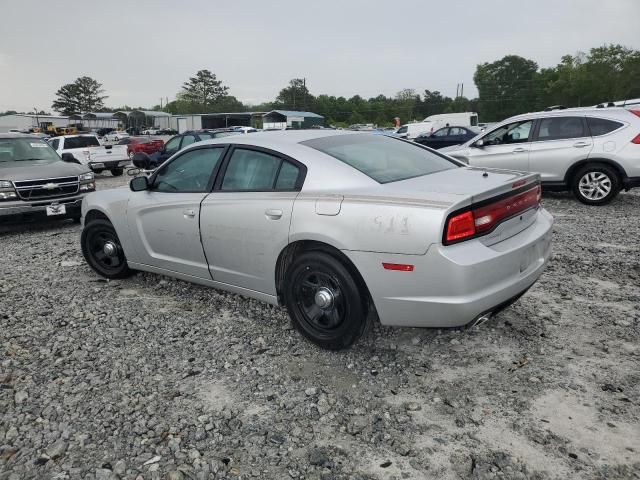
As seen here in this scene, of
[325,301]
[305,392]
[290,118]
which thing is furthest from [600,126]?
[290,118]

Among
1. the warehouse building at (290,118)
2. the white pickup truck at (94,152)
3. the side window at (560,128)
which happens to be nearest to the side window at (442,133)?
the white pickup truck at (94,152)

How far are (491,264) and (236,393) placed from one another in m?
1.69

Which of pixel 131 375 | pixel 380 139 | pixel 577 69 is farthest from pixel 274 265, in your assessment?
pixel 577 69

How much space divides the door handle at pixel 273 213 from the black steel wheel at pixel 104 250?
2.22 meters

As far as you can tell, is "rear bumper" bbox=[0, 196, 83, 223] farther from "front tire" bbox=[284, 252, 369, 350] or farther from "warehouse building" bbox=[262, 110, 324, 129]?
"warehouse building" bbox=[262, 110, 324, 129]

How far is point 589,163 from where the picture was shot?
8.07m

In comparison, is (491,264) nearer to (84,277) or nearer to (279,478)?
(279,478)

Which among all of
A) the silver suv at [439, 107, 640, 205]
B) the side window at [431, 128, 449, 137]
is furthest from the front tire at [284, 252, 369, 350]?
the side window at [431, 128, 449, 137]

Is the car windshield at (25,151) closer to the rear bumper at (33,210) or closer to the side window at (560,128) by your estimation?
the rear bumper at (33,210)

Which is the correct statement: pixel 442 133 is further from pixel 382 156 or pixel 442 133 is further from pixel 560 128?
pixel 382 156

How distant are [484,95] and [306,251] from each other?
9668 cm

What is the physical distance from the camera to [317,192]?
3.21 m

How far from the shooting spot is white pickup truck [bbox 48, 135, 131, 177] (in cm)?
1615

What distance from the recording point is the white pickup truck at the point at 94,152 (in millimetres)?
16153
